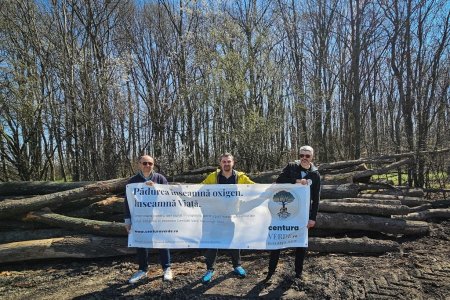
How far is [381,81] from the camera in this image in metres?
26.4

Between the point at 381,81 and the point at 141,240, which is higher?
the point at 381,81

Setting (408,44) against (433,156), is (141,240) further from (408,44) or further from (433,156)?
(408,44)

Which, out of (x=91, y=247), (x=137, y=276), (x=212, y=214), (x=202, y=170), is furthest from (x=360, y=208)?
(x=91, y=247)

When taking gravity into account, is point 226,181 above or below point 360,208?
above

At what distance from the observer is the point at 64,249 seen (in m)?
7.29

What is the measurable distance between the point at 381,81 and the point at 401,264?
888 inches

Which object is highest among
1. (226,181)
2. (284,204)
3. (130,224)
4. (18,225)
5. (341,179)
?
(226,181)

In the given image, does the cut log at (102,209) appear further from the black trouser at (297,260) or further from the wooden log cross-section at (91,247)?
the black trouser at (297,260)

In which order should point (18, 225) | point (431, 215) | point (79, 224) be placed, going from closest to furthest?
point (79, 224) < point (18, 225) < point (431, 215)

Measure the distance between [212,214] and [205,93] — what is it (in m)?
11.7

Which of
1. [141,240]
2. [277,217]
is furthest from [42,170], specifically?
[277,217]

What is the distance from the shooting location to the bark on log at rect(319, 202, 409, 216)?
793 cm

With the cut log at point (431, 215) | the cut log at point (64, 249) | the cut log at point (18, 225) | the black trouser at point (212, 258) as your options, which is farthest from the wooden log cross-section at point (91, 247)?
the cut log at point (431, 215)

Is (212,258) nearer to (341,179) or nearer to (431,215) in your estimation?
(341,179)
